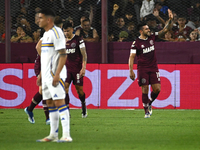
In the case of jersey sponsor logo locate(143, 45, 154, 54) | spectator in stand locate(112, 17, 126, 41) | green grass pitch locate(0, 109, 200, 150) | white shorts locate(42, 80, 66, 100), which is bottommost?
green grass pitch locate(0, 109, 200, 150)

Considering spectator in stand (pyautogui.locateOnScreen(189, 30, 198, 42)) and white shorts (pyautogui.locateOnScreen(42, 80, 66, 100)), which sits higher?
spectator in stand (pyautogui.locateOnScreen(189, 30, 198, 42))

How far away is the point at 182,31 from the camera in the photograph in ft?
43.0

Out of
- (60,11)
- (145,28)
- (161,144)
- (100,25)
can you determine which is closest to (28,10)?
(60,11)

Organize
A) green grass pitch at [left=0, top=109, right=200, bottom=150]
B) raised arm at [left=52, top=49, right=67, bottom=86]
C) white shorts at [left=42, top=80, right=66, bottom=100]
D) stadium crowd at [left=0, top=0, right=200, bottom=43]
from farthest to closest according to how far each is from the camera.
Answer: stadium crowd at [left=0, top=0, right=200, bottom=43] → white shorts at [left=42, top=80, right=66, bottom=100] → raised arm at [left=52, top=49, right=67, bottom=86] → green grass pitch at [left=0, top=109, right=200, bottom=150]

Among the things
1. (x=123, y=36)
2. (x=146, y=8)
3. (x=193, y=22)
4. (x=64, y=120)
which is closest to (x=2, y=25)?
(x=123, y=36)

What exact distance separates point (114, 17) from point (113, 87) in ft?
6.91

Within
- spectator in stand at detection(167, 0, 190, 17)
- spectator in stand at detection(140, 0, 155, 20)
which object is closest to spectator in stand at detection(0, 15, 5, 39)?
spectator in stand at detection(140, 0, 155, 20)

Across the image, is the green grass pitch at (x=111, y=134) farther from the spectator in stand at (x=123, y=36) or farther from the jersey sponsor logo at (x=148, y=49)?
the spectator in stand at (x=123, y=36)

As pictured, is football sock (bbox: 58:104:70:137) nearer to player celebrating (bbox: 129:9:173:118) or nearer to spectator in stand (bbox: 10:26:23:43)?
player celebrating (bbox: 129:9:173:118)

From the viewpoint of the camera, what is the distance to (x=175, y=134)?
6875mm

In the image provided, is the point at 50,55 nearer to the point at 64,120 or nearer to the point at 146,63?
the point at 64,120

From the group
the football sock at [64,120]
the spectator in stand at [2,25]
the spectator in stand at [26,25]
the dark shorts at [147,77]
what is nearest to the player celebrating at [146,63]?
the dark shorts at [147,77]

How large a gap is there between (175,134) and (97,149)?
6.51ft

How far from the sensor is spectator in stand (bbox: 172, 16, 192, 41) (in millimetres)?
13023
